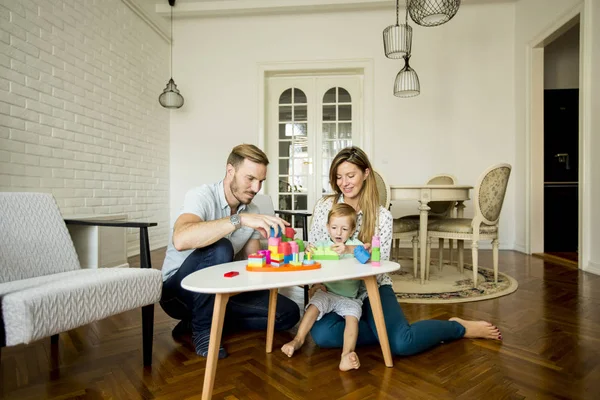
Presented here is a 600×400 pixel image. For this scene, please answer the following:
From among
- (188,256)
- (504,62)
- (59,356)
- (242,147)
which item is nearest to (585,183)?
(504,62)

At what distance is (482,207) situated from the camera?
2953 mm

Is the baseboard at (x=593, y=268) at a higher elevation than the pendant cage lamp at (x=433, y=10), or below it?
below

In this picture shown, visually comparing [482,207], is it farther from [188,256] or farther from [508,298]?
[188,256]

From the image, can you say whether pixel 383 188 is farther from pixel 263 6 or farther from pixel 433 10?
pixel 263 6

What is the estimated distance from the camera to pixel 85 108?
3.69m

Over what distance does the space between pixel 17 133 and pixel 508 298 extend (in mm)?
3757

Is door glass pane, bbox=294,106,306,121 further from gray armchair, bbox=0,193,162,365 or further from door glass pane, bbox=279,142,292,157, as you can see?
gray armchair, bbox=0,193,162,365

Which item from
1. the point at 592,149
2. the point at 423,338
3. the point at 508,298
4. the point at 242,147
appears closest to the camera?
the point at 423,338

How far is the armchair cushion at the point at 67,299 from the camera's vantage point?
3.67 ft

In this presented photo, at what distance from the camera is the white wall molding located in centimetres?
452

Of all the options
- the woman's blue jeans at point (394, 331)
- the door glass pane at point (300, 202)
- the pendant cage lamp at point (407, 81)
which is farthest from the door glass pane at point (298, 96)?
the woman's blue jeans at point (394, 331)

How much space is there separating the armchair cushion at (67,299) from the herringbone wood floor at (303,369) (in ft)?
0.99

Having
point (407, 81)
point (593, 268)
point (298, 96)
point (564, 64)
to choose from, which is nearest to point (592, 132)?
point (593, 268)

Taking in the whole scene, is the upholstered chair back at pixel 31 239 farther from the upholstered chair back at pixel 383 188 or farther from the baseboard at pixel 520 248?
the baseboard at pixel 520 248
